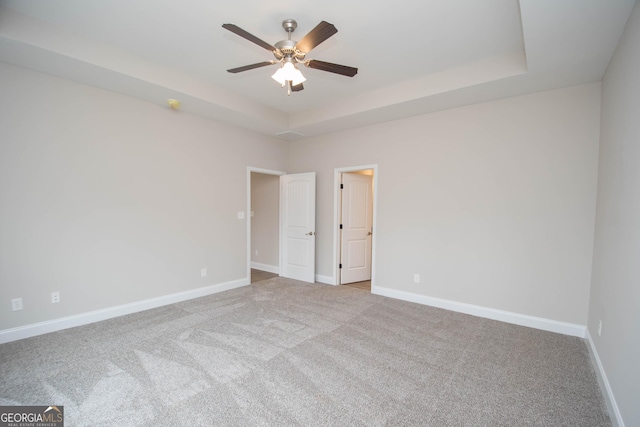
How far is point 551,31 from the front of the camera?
2.13 m

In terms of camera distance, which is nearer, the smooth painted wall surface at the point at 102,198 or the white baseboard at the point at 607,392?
the white baseboard at the point at 607,392

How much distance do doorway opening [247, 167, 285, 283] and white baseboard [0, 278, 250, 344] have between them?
4.70ft

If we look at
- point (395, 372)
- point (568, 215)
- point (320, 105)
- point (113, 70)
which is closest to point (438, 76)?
point (320, 105)

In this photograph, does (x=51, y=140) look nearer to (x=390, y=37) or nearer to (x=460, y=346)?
(x=390, y=37)

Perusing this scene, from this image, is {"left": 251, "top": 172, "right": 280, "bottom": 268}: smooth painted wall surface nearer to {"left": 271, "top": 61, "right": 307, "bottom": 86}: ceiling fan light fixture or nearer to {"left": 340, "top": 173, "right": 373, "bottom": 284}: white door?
{"left": 340, "top": 173, "right": 373, "bottom": 284}: white door

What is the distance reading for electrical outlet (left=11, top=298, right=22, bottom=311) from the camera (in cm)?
272

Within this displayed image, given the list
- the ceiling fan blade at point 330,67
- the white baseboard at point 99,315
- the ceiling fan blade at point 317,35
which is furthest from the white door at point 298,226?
the ceiling fan blade at point 317,35

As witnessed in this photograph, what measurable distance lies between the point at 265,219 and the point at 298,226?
1.05 metres

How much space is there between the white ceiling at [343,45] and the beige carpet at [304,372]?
2.74 m

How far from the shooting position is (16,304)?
2.74m

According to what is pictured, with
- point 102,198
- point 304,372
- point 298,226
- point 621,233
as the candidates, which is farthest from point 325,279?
point 621,233

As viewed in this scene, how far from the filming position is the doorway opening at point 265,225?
575cm

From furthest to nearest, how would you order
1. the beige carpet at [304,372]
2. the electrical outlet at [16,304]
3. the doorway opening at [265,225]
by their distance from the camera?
the doorway opening at [265,225] → the electrical outlet at [16,304] → the beige carpet at [304,372]

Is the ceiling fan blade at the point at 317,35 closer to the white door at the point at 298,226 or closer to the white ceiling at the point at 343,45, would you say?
the white ceiling at the point at 343,45
